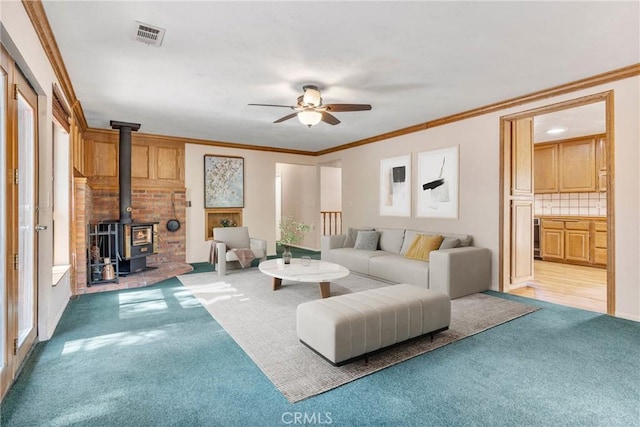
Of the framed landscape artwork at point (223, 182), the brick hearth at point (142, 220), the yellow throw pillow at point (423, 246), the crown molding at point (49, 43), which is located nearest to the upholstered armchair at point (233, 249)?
the brick hearth at point (142, 220)

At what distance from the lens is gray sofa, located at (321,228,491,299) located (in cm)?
415

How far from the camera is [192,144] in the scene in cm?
691

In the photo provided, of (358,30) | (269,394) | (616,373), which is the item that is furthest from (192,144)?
(616,373)

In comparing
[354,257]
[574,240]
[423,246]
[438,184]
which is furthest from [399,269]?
[574,240]

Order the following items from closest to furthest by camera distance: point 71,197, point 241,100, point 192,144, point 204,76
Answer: point 204,76, point 71,197, point 241,100, point 192,144

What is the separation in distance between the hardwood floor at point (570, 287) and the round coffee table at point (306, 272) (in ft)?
8.17

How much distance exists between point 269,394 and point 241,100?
349 centimetres

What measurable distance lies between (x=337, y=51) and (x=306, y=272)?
93.9 inches

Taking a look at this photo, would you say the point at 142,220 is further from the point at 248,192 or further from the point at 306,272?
the point at 306,272

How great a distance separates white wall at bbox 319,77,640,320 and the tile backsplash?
11.6 ft

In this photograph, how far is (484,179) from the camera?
15.6 feet

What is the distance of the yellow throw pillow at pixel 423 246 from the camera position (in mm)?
4786

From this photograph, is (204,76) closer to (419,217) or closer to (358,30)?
(358,30)

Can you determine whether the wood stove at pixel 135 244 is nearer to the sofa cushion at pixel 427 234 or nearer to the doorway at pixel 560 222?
the sofa cushion at pixel 427 234
